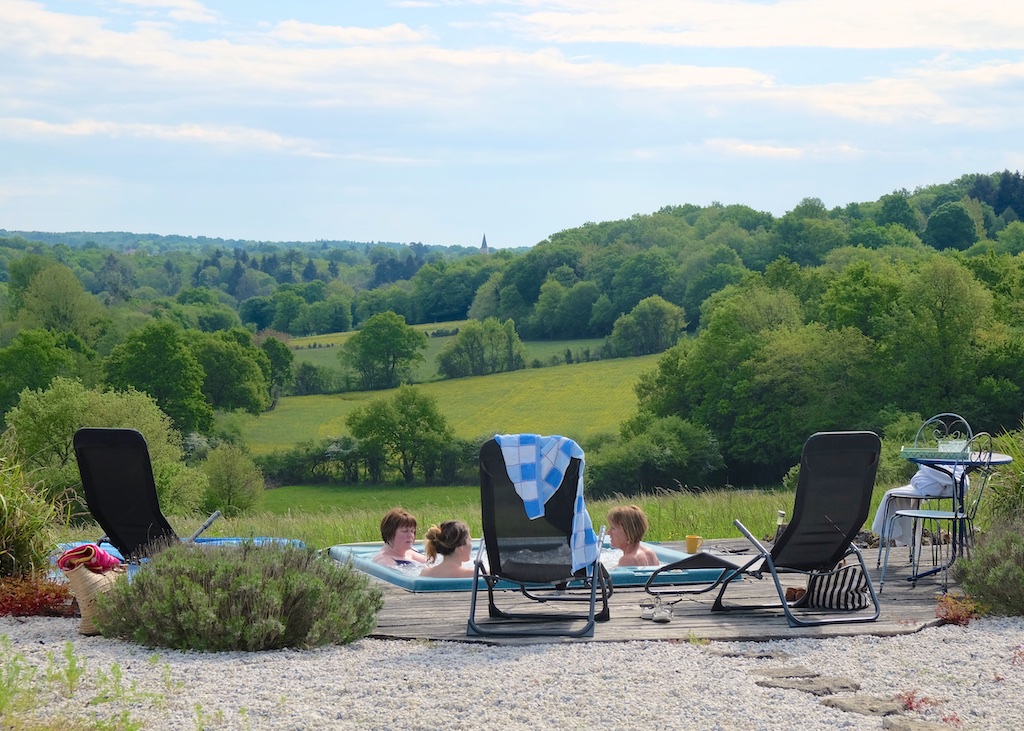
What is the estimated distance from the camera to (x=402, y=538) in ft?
29.7

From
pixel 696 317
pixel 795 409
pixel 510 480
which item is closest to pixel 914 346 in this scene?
pixel 795 409

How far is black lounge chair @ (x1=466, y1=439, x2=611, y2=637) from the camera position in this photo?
6582mm

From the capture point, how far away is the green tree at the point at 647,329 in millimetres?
70125

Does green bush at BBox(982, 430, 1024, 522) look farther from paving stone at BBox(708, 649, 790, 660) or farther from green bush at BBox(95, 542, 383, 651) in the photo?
green bush at BBox(95, 542, 383, 651)

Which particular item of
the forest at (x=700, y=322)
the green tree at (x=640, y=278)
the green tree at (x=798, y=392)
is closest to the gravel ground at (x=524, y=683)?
the forest at (x=700, y=322)

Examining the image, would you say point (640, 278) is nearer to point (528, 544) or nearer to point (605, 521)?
point (605, 521)

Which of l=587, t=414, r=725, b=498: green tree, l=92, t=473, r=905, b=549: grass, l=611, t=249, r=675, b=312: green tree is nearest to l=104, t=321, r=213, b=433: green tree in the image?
l=587, t=414, r=725, b=498: green tree

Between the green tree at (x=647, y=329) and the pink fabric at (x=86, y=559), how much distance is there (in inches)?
2526

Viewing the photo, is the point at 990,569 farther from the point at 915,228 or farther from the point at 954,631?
the point at 915,228

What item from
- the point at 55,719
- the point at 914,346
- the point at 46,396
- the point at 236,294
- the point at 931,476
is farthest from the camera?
the point at 236,294

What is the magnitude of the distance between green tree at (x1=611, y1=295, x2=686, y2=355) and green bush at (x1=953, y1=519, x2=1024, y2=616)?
207ft

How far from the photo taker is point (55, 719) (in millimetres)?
4371

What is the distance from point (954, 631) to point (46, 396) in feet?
130

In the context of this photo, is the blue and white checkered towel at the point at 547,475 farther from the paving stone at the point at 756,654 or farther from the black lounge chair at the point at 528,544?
the paving stone at the point at 756,654
